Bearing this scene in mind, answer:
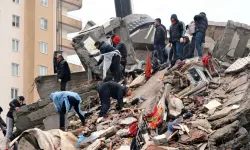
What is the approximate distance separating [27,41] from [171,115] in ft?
122

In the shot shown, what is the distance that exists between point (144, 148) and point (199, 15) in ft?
19.9

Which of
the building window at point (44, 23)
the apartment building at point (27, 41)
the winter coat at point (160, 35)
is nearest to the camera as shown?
the winter coat at point (160, 35)

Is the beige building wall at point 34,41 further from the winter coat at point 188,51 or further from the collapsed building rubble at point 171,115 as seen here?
the winter coat at point 188,51

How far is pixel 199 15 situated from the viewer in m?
17.0

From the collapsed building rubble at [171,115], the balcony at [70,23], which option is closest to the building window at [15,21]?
the balcony at [70,23]

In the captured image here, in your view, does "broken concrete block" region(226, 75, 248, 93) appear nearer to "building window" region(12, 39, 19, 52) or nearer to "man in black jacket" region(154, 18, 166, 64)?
"man in black jacket" region(154, 18, 166, 64)

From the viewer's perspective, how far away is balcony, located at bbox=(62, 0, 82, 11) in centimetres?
5381

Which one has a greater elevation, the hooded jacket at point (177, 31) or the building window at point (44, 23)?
the building window at point (44, 23)

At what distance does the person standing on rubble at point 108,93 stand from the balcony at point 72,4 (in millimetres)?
38839

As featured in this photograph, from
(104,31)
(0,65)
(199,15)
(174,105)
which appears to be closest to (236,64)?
(199,15)

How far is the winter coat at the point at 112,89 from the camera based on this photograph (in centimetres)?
1512

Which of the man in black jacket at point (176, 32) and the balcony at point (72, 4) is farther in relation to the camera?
the balcony at point (72, 4)

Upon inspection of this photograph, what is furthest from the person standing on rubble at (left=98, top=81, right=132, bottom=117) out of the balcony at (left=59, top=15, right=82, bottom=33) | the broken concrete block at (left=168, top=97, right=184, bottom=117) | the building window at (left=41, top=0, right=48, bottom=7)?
the balcony at (left=59, top=15, right=82, bottom=33)

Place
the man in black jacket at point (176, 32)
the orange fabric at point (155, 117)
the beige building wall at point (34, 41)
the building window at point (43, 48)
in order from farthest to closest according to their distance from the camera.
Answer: the building window at point (43, 48) < the beige building wall at point (34, 41) < the man in black jacket at point (176, 32) < the orange fabric at point (155, 117)
